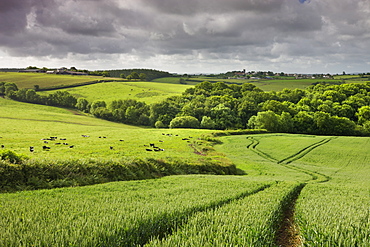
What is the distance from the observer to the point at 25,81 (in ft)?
514

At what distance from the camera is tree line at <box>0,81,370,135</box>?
325 feet

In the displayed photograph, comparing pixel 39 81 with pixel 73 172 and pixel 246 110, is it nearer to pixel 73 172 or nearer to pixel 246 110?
pixel 246 110

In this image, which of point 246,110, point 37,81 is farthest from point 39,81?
point 246,110

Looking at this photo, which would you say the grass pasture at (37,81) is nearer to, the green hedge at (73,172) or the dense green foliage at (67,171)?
the green hedge at (73,172)

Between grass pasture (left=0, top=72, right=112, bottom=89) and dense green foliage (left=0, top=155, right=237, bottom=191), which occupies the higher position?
grass pasture (left=0, top=72, right=112, bottom=89)

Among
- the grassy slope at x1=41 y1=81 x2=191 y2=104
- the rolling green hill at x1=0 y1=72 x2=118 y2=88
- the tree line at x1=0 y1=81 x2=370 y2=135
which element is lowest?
the tree line at x1=0 y1=81 x2=370 y2=135

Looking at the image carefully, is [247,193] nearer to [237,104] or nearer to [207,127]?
[207,127]

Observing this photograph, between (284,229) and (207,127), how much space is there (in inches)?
3758

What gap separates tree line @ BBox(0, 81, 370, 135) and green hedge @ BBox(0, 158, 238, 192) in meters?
77.9

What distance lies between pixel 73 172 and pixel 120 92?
5751 inches

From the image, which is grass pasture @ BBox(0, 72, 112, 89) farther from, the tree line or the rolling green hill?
the tree line

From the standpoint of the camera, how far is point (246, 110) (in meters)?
120

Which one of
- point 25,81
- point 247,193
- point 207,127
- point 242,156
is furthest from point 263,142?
point 25,81

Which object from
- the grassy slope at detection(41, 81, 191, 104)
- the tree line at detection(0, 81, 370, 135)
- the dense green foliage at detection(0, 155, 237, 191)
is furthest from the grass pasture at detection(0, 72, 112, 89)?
the dense green foliage at detection(0, 155, 237, 191)
